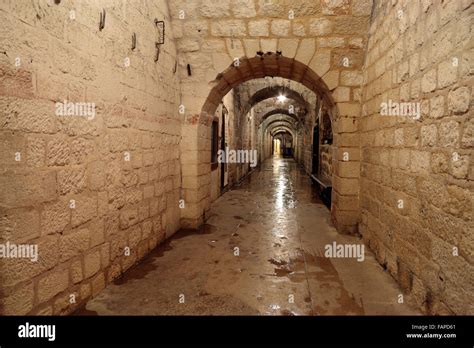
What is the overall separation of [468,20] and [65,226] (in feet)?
9.98

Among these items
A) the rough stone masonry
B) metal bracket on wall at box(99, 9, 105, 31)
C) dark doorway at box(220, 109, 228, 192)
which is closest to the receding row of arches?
dark doorway at box(220, 109, 228, 192)

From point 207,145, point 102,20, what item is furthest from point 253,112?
point 102,20

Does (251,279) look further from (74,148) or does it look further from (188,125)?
(188,125)

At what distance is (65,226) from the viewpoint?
218 cm

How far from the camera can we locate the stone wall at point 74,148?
5.76ft

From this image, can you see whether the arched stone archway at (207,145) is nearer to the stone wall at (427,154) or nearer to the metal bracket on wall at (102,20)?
the stone wall at (427,154)

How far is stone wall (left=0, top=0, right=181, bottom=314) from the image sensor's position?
1.75 metres

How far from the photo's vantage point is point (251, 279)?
2945mm

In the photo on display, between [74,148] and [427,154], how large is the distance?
2.77 metres

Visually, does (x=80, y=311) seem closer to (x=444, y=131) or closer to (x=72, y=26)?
(x=72, y=26)

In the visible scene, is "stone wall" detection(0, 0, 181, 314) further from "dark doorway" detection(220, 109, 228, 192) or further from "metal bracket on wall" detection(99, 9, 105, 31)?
"dark doorway" detection(220, 109, 228, 192)

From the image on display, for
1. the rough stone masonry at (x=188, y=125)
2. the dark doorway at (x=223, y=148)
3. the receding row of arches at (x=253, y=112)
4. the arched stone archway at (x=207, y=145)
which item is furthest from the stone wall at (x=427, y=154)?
the dark doorway at (x=223, y=148)

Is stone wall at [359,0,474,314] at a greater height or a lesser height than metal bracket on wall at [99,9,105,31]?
lesser

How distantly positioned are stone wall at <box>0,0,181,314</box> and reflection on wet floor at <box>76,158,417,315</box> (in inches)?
12.3
